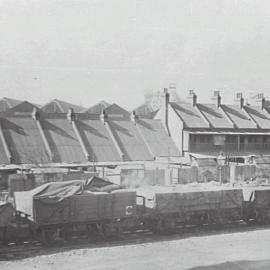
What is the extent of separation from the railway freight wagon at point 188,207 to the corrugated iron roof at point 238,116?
31.0m

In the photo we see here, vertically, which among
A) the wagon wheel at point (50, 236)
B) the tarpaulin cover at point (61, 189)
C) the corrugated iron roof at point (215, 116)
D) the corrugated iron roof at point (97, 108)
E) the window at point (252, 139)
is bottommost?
the wagon wheel at point (50, 236)

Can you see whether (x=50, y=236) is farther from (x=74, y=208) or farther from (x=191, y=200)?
(x=191, y=200)

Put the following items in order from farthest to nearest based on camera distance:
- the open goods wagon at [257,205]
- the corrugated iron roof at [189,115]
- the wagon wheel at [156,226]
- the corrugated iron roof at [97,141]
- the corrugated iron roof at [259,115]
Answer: the corrugated iron roof at [259,115]
the corrugated iron roof at [189,115]
the corrugated iron roof at [97,141]
the open goods wagon at [257,205]
the wagon wheel at [156,226]

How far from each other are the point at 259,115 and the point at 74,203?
42.3m

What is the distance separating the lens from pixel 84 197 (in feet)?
56.8

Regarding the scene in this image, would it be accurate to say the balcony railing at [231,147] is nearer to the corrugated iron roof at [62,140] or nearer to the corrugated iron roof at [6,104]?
the corrugated iron roof at [62,140]

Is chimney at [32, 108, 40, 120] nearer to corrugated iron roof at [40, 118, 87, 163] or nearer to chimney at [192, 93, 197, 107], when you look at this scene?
corrugated iron roof at [40, 118, 87, 163]

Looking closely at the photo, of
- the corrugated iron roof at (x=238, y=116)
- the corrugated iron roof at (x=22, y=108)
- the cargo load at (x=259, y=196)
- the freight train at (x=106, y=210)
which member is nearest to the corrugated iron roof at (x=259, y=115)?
the corrugated iron roof at (x=238, y=116)

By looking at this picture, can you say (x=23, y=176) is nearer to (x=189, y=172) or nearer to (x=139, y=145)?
(x=189, y=172)

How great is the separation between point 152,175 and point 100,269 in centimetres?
2043

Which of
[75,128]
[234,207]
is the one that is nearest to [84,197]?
[234,207]

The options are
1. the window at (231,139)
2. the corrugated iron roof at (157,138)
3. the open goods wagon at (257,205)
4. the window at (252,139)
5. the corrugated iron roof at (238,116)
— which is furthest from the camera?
the corrugated iron roof at (238,116)

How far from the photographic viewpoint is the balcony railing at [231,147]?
47.5 metres

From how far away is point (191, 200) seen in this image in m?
19.7
